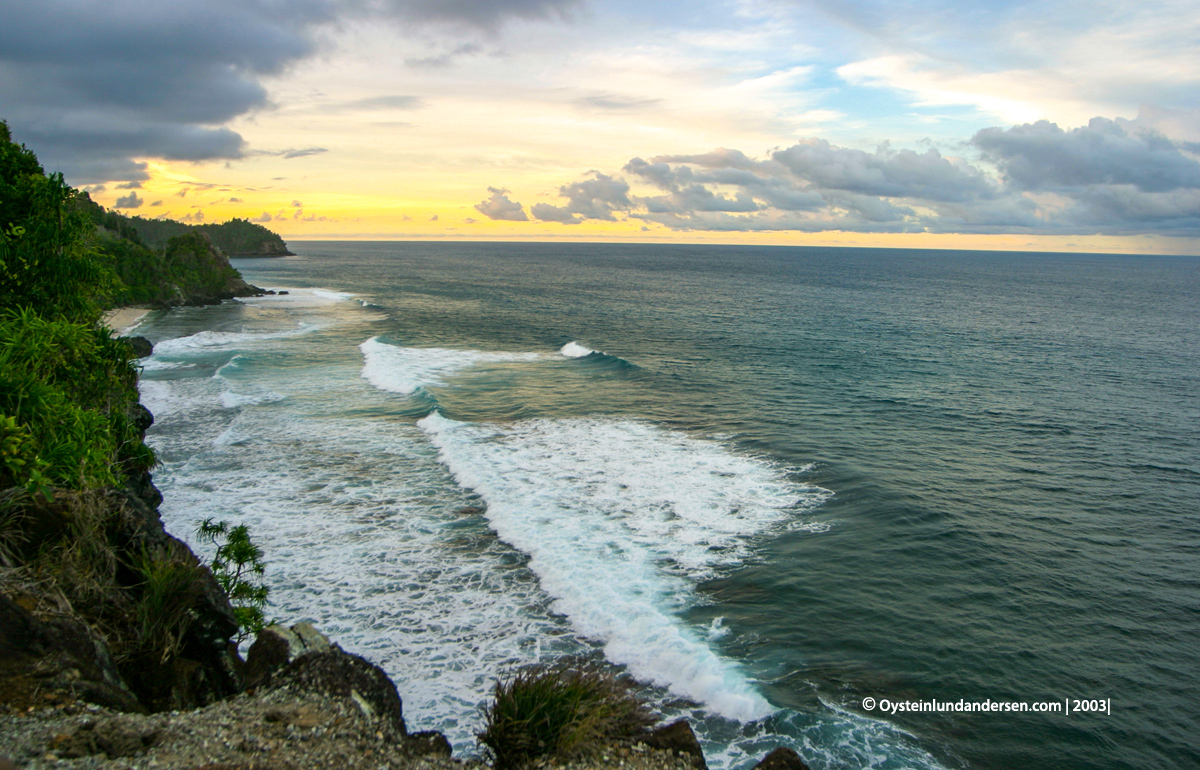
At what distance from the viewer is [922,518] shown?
2184 cm

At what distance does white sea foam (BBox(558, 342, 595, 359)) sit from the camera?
4866cm

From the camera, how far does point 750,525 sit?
68.9 feet

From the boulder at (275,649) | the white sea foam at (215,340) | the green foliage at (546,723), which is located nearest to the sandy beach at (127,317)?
the white sea foam at (215,340)

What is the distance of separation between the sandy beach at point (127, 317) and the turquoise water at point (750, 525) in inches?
496

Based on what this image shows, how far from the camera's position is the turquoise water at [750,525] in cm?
1347

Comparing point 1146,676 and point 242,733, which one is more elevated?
point 242,733

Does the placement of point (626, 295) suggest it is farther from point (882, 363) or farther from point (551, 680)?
point (551, 680)

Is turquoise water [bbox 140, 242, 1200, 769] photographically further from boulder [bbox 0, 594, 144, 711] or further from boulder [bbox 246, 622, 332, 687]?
boulder [bbox 0, 594, 144, 711]

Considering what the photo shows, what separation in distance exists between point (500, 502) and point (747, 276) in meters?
128

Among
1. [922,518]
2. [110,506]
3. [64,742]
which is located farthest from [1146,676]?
[110,506]

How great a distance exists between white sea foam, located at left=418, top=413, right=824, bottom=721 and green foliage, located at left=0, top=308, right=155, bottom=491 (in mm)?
10046

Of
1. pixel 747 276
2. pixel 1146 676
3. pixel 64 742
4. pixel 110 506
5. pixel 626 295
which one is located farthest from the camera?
pixel 747 276

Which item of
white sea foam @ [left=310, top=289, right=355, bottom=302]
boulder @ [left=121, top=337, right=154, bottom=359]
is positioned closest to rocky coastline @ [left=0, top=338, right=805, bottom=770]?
boulder @ [left=121, top=337, right=154, bottom=359]

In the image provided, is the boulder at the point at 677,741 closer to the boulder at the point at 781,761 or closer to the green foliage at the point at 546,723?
the green foliage at the point at 546,723
